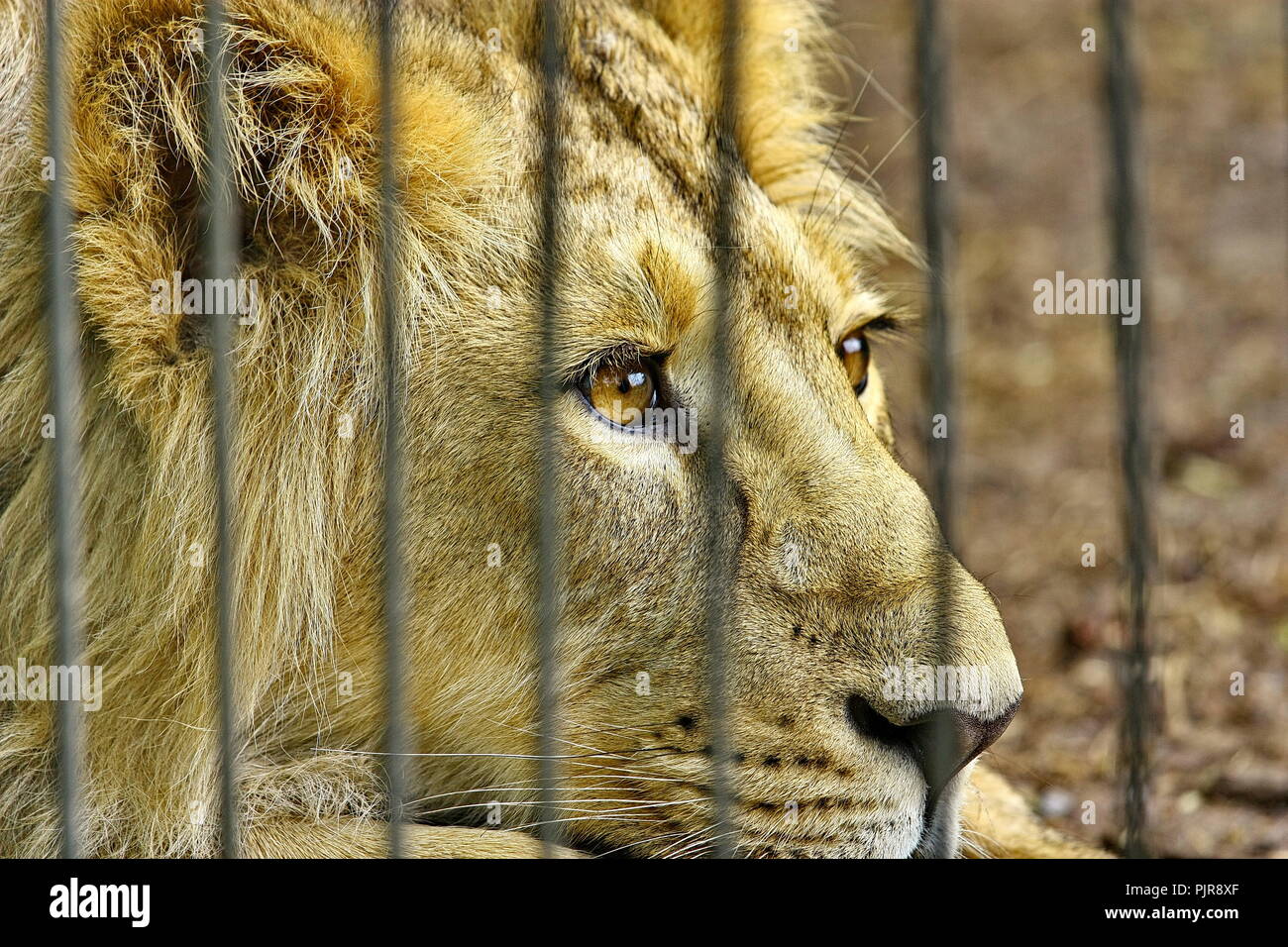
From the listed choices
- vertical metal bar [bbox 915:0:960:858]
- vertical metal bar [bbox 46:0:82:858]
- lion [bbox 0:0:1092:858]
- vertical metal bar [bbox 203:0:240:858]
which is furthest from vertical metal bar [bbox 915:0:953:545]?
vertical metal bar [bbox 46:0:82:858]

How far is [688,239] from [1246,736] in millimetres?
2228

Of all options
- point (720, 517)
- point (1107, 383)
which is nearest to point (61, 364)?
point (720, 517)

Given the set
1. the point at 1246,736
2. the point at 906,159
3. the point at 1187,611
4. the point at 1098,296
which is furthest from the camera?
the point at 906,159

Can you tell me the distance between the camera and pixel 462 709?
265cm

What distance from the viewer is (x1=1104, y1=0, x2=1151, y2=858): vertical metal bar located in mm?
2189

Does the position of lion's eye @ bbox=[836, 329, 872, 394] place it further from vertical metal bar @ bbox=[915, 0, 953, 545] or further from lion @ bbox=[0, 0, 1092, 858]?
vertical metal bar @ bbox=[915, 0, 953, 545]

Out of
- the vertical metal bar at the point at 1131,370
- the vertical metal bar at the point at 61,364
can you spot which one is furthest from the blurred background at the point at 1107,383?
the vertical metal bar at the point at 61,364

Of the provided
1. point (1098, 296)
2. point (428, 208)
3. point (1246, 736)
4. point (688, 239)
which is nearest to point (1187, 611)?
point (1246, 736)

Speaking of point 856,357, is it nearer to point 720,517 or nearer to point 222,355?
point 720,517

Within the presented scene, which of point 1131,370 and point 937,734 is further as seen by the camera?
point 937,734

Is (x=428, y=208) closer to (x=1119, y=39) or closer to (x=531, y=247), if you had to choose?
(x=531, y=247)

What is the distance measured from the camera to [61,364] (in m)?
2.28

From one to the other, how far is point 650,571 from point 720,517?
0.49 feet

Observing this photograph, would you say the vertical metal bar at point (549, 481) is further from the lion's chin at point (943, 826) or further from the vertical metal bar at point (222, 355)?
the lion's chin at point (943, 826)
